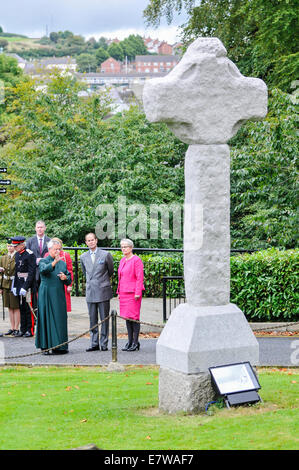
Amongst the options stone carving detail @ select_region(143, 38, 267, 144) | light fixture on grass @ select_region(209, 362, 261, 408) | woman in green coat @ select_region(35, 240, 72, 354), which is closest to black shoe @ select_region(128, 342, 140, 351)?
woman in green coat @ select_region(35, 240, 72, 354)

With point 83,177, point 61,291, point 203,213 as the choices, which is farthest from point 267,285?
point 83,177

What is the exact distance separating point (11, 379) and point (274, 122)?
8796 mm

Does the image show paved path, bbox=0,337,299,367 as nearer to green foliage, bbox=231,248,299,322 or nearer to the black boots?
the black boots

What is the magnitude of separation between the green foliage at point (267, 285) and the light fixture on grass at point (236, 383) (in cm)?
691

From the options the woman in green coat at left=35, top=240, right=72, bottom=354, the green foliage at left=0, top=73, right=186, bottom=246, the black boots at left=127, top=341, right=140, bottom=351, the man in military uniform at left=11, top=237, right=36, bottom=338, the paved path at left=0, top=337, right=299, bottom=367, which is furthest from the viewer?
the green foliage at left=0, top=73, right=186, bottom=246

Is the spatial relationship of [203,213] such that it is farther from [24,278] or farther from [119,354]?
[24,278]

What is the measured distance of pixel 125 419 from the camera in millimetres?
6797

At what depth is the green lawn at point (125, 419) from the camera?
19.2 ft

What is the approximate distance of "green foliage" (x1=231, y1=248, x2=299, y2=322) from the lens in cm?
1368

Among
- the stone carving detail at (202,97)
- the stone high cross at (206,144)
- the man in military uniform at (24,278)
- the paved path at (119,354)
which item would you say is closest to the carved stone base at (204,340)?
the stone high cross at (206,144)

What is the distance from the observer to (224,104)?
22.7ft

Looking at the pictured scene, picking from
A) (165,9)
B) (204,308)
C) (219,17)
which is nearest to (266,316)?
(204,308)

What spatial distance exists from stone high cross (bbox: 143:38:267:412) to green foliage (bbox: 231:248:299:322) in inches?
268
